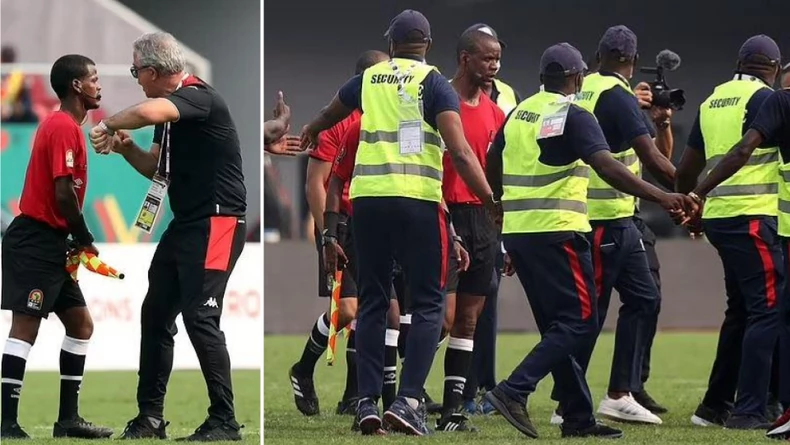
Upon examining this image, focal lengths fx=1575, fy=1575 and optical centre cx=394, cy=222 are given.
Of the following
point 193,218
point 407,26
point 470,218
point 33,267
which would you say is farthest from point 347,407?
point 407,26

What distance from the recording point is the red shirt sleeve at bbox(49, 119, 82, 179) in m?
8.94

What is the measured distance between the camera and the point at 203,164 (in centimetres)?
867

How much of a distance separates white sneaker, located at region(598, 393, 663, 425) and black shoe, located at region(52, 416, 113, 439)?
310 cm

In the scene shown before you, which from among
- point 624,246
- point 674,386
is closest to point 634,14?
Result: point 674,386

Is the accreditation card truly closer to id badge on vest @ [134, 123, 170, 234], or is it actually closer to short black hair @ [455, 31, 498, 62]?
id badge on vest @ [134, 123, 170, 234]

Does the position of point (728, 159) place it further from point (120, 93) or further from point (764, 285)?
point (120, 93)

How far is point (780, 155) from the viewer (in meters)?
8.91

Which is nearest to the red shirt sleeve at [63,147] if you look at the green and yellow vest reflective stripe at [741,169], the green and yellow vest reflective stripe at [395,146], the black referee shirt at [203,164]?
the black referee shirt at [203,164]

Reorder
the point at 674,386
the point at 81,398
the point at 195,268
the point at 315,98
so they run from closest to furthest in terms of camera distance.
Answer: the point at 195,268 → the point at 674,386 → the point at 81,398 → the point at 315,98

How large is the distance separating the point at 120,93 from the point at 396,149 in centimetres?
1477

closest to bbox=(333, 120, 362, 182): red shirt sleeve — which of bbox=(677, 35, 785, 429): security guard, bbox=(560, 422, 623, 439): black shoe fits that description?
bbox=(677, 35, 785, 429): security guard

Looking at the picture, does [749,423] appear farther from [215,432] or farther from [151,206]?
[151,206]

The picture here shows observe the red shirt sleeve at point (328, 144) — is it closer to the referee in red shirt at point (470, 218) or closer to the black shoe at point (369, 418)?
the referee in red shirt at point (470, 218)

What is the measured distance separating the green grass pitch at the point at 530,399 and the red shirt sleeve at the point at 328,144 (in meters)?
1.73
